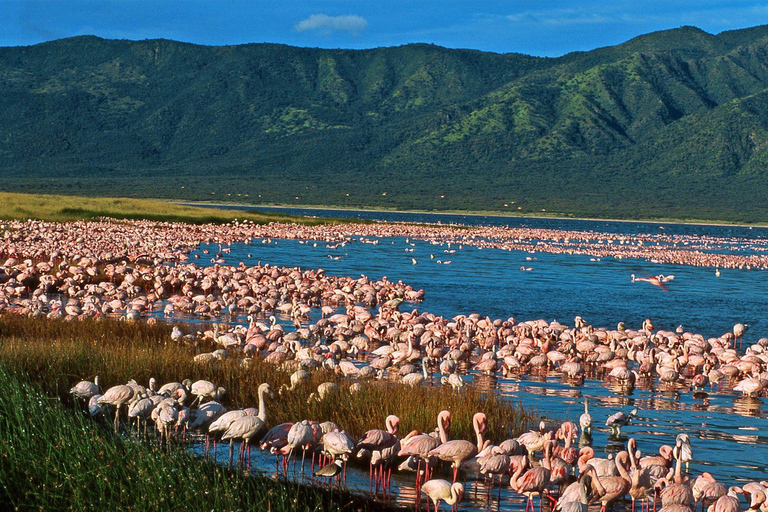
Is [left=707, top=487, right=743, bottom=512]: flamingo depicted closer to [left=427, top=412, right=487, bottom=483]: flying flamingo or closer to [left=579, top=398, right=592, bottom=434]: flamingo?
[left=427, top=412, right=487, bottom=483]: flying flamingo

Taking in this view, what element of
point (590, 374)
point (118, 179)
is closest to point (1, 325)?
point (590, 374)

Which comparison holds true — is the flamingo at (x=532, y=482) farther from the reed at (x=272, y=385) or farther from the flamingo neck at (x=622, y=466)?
the reed at (x=272, y=385)

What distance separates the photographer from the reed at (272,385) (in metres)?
9.98

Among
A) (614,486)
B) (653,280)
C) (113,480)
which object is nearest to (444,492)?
(614,486)

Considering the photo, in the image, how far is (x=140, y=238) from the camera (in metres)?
39.1

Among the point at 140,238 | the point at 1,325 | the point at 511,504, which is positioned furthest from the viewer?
the point at 140,238

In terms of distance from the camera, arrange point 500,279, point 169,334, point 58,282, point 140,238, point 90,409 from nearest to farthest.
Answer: point 90,409
point 169,334
point 58,282
point 500,279
point 140,238

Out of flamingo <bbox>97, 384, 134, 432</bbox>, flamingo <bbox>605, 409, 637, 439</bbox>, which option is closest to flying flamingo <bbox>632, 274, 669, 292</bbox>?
flamingo <bbox>605, 409, 637, 439</bbox>

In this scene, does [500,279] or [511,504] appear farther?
[500,279]

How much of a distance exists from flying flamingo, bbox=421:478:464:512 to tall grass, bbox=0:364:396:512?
524 mm

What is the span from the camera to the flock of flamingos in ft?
Result: 26.8

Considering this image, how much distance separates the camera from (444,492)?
24.9 feet

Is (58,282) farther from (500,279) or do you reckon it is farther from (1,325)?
(500,279)

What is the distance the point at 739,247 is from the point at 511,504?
61.0m
